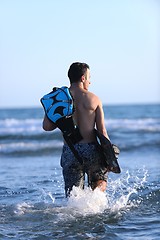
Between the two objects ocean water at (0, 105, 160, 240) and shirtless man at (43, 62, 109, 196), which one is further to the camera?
shirtless man at (43, 62, 109, 196)

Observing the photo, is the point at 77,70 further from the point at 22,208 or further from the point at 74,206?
the point at 22,208

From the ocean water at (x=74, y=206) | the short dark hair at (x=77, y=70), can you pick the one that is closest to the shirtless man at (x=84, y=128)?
the short dark hair at (x=77, y=70)

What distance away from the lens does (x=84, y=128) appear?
5.45 meters

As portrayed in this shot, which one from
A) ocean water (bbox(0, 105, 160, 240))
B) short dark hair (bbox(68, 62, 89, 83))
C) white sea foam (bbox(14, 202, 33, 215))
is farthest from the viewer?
white sea foam (bbox(14, 202, 33, 215))

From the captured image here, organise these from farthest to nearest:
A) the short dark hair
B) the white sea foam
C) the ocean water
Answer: the white sea foam
the short dark hair
the ocean water

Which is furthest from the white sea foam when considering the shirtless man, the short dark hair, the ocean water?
the short dark hair

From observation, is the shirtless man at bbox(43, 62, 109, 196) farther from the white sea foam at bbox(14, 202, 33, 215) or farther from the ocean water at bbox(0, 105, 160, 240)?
the white sea foam at bbox(14, 202, 33, 215)

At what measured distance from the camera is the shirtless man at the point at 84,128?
5.41 meters

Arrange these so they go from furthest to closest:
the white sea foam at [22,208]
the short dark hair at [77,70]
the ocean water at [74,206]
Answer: the white sea foam at [22,208] < the short dark hair at [77,70] < the ocean water at [74,206]

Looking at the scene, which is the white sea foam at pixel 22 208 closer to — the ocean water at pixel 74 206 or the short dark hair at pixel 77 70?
the ocean water at pixel 74 206

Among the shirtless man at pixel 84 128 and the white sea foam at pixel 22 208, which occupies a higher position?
the shirtless man at pixel 84 128

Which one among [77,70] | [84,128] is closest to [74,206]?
[84,128]

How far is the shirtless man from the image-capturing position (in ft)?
17.7

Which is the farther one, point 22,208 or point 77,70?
point 22,208
